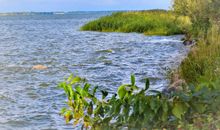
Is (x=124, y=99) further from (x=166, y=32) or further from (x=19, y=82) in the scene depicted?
(x=166, y=32)

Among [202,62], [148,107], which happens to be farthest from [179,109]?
[202,62]

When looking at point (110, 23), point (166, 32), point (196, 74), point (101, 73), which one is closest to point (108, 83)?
point (101, 73)

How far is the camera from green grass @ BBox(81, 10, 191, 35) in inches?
1860

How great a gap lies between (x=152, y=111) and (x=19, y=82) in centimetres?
1292

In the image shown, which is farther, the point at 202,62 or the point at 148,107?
the point at 202,62

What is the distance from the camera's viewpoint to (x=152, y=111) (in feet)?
17.7

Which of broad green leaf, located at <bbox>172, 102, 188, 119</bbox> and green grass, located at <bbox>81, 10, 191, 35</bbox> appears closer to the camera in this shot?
broad green leaf, located at <bbox>172, 102, 188, 119</bbox>

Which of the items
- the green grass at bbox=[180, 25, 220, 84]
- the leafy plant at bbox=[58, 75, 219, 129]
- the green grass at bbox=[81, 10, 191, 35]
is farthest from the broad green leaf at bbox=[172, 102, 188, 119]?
the green grass at bbox=[81, 10, 191, 35]

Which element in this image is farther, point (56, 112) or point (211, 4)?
point (211, 4)

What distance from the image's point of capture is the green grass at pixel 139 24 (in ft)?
155

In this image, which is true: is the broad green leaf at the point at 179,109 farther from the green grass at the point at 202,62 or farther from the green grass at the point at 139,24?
the green grass at the point at 139,24

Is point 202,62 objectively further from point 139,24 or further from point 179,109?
point 139,24

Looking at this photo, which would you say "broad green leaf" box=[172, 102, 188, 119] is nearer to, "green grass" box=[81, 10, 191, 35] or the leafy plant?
the leafy plant

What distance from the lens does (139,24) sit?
179 ft
